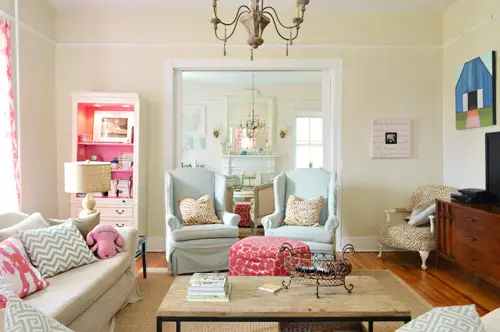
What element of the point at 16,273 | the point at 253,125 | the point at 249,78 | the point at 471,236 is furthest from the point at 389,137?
the point at 16,273

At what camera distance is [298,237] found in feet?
13.9

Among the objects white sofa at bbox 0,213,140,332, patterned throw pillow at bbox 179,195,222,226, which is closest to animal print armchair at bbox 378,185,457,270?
patterned throw pillow at bbox 179,195,222,226

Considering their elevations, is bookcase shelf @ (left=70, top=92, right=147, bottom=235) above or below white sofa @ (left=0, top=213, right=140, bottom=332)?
above

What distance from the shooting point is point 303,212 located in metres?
4.57

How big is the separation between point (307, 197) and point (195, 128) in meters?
4.84

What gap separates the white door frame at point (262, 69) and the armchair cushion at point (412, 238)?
0.86 m

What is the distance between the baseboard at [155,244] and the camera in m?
5.32

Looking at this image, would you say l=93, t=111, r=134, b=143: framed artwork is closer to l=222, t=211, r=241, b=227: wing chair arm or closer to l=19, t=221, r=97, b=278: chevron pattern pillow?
l=222, t=211, r=241, b=227: wing chair arm

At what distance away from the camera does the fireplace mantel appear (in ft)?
29.6

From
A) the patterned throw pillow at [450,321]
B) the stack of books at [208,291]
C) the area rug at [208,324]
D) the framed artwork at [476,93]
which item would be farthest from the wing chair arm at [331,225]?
the patterned throw pillow at [450,321]

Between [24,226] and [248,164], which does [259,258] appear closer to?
[24,226]

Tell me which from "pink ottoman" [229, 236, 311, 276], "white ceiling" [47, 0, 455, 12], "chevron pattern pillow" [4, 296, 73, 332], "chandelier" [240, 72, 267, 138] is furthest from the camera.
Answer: "chandelier" [240, 72, 267, 138]

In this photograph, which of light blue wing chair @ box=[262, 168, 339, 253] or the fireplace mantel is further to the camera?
the fireplace mantel

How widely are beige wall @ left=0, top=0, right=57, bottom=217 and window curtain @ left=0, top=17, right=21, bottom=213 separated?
0.18 meters
